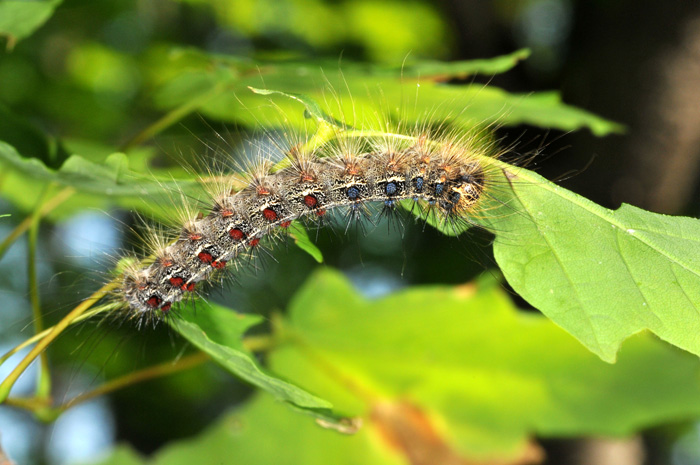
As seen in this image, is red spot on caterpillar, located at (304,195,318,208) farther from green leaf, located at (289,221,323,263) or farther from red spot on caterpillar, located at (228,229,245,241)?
red spot on caterpillar, located at (228,229,245,241)

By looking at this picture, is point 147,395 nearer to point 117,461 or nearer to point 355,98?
point 117,461

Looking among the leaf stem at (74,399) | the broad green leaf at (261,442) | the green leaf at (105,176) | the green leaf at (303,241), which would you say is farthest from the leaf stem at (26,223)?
the broad green leaf at (261,442)

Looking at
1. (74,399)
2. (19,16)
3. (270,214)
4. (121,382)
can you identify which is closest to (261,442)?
(121,382)

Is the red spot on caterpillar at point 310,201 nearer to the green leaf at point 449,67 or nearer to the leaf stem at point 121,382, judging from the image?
the green leaf at point 449,67

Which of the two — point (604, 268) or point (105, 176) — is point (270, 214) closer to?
point (105, 176)

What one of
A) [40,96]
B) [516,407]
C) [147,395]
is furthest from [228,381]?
[516,407]

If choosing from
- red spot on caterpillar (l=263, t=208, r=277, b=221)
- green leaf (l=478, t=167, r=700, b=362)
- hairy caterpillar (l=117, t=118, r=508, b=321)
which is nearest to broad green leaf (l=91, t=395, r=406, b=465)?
hairy caterpillar (l=117, t=118, r=508, b=321)
